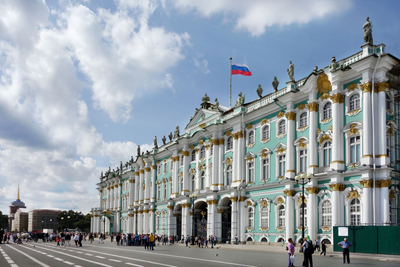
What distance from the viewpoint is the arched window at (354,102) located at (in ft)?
119

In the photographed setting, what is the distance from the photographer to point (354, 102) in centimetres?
3662

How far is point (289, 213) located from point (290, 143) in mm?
6415

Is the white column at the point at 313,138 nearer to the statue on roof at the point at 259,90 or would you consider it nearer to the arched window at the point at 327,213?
the arched window at the point at 327,213

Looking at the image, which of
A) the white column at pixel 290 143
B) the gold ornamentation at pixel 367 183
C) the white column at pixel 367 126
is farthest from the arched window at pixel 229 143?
the gold ornamentation at pixel 367 183

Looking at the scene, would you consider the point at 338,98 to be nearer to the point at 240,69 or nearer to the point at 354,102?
the point at 354,102

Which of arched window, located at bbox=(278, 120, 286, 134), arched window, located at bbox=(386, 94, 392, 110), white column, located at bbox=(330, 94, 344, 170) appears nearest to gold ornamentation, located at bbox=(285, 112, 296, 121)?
arched window, located at bbox=(278, 120, 286, 134)

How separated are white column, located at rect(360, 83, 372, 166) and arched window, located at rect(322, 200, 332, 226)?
5293mm

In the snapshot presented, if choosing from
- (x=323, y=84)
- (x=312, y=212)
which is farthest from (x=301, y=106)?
(x=312, y=212)

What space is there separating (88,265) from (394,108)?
86.4 ft

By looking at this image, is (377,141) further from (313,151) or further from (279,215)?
(279,215)

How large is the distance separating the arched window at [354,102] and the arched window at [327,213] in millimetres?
8053

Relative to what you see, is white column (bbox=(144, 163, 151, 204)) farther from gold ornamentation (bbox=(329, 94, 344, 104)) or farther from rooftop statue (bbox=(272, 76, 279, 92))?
gold ornamentation (bbox=(329, 94, 344, 104))

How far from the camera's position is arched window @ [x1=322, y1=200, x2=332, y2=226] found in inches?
1474

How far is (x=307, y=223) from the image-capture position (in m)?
39.0
